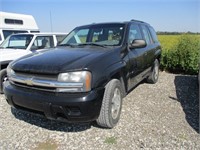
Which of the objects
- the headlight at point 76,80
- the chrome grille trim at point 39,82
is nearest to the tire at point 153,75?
the headlight at point 76,80

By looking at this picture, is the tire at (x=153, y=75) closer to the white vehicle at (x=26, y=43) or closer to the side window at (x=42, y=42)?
the white vehicle at (x=26, y=43)

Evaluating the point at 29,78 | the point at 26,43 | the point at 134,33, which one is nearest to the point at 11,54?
the point at 26,43

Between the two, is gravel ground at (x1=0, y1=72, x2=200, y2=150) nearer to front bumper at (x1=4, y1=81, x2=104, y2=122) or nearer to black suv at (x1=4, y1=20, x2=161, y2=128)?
black suv at (x1=4, y1=20, x2=161, y2=128)

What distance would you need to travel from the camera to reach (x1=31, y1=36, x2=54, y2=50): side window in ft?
21.5

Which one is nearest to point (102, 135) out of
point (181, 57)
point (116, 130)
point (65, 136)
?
point (116, 130)

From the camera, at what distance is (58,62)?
305 cm

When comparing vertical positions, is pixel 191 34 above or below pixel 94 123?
above

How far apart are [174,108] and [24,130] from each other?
3016 millimetres

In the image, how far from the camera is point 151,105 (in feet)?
15.2

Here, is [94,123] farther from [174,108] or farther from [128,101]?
[174,108]

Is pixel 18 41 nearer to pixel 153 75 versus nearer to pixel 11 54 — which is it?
pixel 11 54

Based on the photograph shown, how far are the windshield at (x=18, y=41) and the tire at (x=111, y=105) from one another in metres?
4.09

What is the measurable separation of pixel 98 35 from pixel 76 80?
76.7 inches

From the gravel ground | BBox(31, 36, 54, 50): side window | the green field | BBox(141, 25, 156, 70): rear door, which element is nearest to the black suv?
the gravel ground
